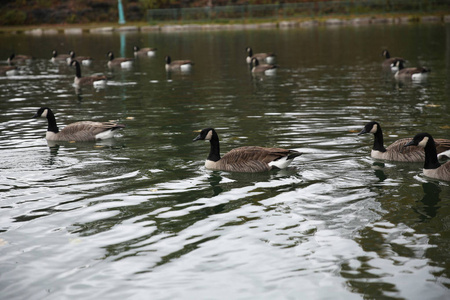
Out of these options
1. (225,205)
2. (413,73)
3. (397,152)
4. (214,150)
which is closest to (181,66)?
(413,73)

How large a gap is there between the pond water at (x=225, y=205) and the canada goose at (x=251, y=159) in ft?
0.60

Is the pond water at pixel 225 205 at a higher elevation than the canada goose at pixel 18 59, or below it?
below

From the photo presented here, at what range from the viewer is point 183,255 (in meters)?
7.13

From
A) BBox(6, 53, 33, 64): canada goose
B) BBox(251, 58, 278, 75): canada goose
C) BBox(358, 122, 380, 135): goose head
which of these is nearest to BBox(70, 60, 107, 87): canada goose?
BBox(251, 58, 278, 75): canada goose

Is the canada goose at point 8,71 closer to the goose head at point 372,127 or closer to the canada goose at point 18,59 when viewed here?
the canada goose at point 18,59

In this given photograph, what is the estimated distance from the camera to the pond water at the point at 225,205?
6.48 m

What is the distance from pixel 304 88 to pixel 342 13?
44.0 metres

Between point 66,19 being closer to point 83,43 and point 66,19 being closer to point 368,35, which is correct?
point 83,43

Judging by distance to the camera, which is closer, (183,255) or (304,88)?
(183,255)

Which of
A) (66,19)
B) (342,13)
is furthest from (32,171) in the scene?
(66,19)

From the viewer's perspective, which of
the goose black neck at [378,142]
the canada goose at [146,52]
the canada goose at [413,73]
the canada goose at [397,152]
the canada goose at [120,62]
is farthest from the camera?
the canada goose at [146,52]

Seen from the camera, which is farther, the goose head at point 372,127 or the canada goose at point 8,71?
the canada goose at point 8,71

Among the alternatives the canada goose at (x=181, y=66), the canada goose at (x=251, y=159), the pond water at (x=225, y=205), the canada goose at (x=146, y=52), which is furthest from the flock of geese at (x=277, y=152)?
the canada goose at (x=146, y=52)

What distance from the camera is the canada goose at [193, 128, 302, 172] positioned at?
10.3m
